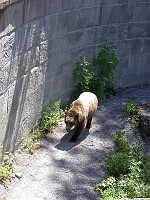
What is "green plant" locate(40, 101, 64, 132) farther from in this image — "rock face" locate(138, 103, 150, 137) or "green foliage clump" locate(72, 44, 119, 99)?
"rock face" locate(138, 103, 150, 137)

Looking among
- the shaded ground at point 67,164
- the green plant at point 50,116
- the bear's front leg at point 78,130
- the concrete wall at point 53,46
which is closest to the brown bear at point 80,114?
the bear's front leg at point 78,130

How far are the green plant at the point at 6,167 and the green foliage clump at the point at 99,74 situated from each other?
2.29 metres

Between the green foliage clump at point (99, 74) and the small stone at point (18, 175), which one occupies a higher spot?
the green foliage clump at point (99, 74)

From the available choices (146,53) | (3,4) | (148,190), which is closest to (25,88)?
(3,4)

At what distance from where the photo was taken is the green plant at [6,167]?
622cm

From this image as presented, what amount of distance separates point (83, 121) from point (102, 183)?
1367 mm

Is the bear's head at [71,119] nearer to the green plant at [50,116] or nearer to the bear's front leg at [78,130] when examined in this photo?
the bear's front leg at [78,130]

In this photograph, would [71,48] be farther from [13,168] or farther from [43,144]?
[13,168]

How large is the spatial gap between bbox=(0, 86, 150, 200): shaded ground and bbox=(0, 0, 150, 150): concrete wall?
0.41 metres

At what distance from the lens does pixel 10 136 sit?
6.66 metres

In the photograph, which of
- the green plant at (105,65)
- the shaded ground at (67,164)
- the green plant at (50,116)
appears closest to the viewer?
the shaded ground at (67,164)

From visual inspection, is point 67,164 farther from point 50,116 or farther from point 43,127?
point 50,116

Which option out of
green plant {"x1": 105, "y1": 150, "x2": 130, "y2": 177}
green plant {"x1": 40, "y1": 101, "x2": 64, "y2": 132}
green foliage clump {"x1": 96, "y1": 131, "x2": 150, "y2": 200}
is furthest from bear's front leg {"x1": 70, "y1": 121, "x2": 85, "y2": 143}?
green plant {"x1": 105, "y1": 150, "x2": 130, "y2": 177}

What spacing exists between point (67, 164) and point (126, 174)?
0.81 m
